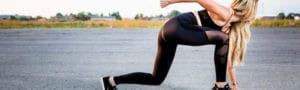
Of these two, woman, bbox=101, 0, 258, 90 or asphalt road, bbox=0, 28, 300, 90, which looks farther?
asphalt road, bbox=0, 28, 300, 90

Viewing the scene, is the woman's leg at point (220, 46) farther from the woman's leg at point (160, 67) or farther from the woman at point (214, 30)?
the woman's leg at point (160, 67)

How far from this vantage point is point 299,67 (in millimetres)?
8477

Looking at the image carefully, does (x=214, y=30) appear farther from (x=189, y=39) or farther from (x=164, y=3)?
(x=164, y=3)

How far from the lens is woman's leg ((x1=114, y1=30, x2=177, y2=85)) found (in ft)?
13.8

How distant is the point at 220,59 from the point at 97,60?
5924 millimetres

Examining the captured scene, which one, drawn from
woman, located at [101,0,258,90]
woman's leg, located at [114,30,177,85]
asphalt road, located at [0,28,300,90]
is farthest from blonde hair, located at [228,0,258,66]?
asphalt road, located at [0,28,300,90]

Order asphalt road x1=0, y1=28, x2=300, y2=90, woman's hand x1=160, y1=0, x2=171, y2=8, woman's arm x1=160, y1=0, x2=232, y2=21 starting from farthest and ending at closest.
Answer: asphalt road x1=0, y1=28, x2=300, y2=90
woman's hand x1=160, y1=0, x2=171, y2=8
woman's arm x1=160, y1=0, x2=232, y2=21

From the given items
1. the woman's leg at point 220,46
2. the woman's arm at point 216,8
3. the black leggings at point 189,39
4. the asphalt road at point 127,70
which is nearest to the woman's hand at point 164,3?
the black leggings at point 189,39

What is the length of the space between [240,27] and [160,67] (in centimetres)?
71

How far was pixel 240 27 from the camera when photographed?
4203mm

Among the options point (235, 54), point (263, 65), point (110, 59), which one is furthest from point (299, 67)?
point (235, 54)

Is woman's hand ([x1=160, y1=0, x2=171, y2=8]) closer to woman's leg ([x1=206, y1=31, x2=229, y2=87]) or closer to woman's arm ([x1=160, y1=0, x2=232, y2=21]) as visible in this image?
woman's arm ([x1=160, y1=0, x2=232, y2=21])

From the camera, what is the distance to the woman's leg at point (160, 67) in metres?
4.21

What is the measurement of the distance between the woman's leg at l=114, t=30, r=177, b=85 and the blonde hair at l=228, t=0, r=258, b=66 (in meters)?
0.46
